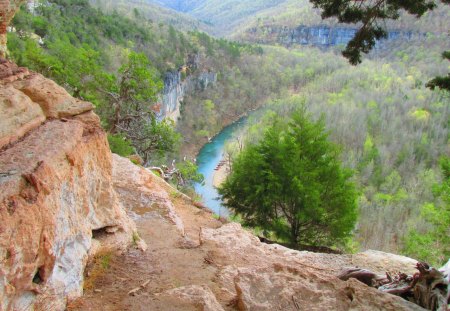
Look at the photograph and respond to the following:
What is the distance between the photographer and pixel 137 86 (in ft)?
49.5

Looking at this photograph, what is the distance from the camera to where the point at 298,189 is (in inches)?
452

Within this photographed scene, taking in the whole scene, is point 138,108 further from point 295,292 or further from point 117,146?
point 295,292

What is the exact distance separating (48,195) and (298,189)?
824 cm

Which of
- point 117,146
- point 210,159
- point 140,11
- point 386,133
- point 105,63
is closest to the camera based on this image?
point 117,146

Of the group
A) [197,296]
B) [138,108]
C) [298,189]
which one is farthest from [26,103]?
[138,108]

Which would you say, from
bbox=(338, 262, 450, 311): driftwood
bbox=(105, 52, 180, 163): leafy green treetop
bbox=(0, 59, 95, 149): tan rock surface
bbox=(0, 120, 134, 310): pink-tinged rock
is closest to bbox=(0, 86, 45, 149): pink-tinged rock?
bbox=(0, 59, 95, 149): tan rock surface

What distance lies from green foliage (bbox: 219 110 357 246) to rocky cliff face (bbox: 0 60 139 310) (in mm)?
6387

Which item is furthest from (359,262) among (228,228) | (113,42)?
(113,42)

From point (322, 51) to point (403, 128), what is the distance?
231 ft

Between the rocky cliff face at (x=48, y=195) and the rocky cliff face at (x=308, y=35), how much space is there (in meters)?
121

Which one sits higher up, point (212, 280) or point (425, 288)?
point (425, 288)

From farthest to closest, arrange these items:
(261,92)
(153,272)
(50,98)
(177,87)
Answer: (261,92), (177,87), (153,272), (50,98)

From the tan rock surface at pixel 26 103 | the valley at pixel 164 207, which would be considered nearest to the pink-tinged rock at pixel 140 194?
the valley at pixel 164 207

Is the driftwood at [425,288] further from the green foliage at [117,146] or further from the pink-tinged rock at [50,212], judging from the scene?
the green foliage at [117,146]
